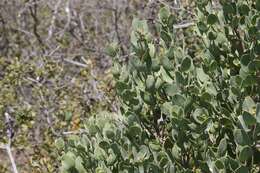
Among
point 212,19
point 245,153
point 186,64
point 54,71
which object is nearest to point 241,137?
point 245,153

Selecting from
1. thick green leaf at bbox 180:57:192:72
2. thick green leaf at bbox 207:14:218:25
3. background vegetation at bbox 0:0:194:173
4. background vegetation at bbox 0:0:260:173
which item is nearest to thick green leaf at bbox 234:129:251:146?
background vegetation at bbox 0:0:260:173

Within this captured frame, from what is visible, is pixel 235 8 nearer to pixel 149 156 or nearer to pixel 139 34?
pixel 139 34

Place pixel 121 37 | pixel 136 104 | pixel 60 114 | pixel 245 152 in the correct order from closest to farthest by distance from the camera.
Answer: pixel 245 152 → pixel 136 104 → pixel 60 114 → pixel 121 37

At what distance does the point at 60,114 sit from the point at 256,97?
3.63 meters

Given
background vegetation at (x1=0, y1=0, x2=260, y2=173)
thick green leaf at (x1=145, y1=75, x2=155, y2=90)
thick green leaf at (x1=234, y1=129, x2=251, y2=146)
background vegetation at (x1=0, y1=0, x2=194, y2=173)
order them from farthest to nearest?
background vegetation at (x1=0, y1=0, x2=194, y2=173) < thick green leaf at (x1=145, y1=75, x2=155, y2=90) < background vegetation at (x1=0, y1=0, x2=260, y2=173) < thick green leaf at (x1=234, y1=129, x2=251, y2=146)

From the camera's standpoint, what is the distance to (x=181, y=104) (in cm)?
184

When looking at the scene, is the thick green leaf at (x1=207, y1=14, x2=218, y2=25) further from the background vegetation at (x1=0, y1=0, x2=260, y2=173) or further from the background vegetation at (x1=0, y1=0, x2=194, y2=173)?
the background vegetation at (x1=0, y1=0, x2=194, y2=173)

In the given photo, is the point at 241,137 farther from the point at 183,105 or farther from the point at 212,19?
the point at 212,19

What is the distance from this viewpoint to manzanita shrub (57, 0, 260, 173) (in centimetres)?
183

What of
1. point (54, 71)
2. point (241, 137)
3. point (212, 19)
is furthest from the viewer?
point (54, 71)

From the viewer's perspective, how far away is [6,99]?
5.45 meters

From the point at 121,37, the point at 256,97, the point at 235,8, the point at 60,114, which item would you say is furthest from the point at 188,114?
the point at 121,37

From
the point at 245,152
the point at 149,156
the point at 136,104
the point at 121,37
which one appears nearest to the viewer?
the point at 245,152

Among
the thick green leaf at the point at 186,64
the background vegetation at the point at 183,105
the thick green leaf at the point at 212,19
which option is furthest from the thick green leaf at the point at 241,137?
the thick green leaf at the point at 212,19
